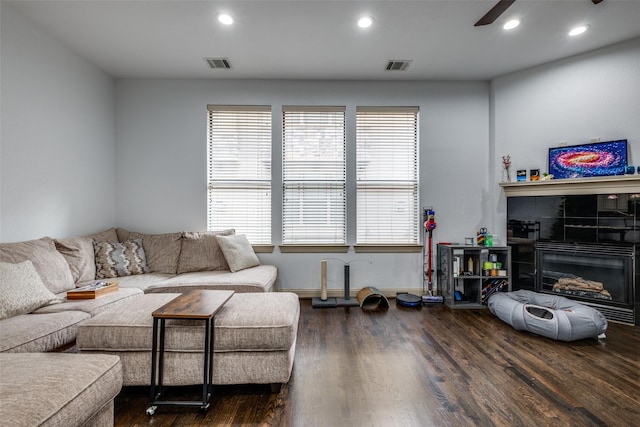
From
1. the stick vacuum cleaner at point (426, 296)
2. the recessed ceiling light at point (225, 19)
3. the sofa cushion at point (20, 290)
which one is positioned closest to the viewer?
the sofa cushion at point (20, 290)

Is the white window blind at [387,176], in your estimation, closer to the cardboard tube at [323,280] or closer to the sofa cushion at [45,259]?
the cardboard tube at [323,280]

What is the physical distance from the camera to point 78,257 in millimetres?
2830

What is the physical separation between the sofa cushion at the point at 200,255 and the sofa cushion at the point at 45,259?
102cm

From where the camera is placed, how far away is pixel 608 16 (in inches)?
105

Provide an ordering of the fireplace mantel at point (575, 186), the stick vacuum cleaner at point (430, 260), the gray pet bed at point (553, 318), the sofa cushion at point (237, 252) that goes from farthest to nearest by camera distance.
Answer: the stick vacuum cleaner at point (430, 260) → the sofa cushion at point (237, 252) → the fireplace mantel at point (575, 186) → the gray pet bed at point (553, 318)

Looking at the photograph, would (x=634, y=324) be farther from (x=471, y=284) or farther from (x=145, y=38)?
(x=145, y=38)

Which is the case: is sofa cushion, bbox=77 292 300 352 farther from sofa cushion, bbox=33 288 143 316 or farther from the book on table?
the book on table

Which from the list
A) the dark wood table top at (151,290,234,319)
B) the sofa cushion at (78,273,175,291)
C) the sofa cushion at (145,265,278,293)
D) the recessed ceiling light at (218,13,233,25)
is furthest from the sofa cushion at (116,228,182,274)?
the recessed ceiling light at (218,13,233,25)

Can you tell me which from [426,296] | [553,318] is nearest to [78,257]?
[426,296]

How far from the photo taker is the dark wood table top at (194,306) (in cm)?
161

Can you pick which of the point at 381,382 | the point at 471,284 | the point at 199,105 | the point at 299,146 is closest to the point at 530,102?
the point at 471,284

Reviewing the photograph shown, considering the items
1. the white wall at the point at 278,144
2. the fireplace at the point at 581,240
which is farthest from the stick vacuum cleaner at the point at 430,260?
the fireplace at the point at 581,240

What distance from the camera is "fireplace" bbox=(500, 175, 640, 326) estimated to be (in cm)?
300

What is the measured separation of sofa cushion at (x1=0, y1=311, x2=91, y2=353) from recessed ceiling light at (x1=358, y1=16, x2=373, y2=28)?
10.9 ft
